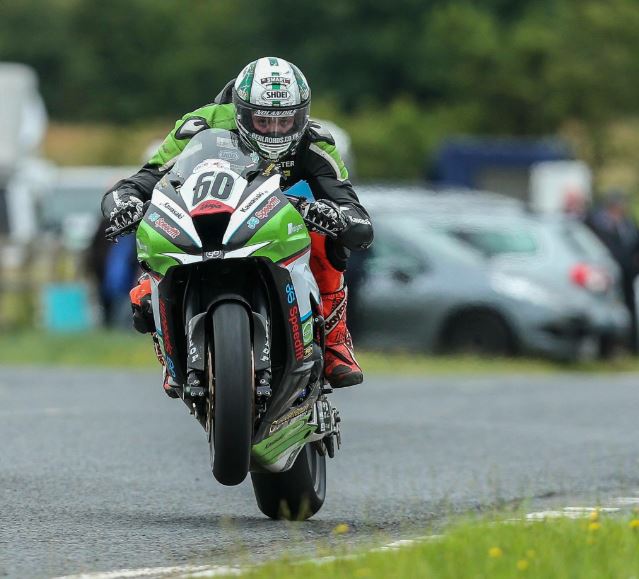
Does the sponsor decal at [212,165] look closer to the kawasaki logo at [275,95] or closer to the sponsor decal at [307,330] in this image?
the kawasaki logo at [275,95]

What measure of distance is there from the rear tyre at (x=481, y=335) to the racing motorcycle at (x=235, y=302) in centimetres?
1159

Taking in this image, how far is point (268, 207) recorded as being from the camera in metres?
6.82

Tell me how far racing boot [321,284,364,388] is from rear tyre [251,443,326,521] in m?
0.29

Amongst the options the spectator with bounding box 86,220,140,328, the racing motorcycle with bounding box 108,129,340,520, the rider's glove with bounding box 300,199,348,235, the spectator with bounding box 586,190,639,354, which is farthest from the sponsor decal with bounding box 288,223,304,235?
the spectator with bounding box 586,190,639,354

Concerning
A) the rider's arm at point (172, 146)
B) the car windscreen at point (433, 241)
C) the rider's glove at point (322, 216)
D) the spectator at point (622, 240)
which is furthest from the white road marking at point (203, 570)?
the spectator at point (622, 240)

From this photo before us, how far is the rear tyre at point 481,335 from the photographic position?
1872 centimetres

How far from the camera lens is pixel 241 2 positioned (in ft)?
332

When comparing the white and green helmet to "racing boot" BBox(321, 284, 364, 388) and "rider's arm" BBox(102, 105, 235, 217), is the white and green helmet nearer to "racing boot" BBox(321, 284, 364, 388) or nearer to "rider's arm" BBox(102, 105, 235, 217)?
"rider's arm" BBox(102, 105, 235, 217)

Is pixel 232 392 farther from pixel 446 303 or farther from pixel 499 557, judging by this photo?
pixel 446 303

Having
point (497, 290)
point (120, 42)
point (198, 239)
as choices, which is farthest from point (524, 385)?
point (120, 42)

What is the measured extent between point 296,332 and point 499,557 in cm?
175

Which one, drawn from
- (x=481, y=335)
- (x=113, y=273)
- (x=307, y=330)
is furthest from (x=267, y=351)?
(x=113, y=273)

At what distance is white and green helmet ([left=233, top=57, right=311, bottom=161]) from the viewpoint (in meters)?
6.99

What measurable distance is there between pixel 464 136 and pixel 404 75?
109 ft
